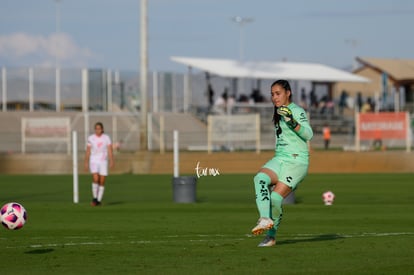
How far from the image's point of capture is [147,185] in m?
38.3

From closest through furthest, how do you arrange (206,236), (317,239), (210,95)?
(317,239) → (206,236) → (210,95)

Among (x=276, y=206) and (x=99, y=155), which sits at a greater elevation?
(x=99, y=155)

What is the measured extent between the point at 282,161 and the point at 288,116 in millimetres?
705

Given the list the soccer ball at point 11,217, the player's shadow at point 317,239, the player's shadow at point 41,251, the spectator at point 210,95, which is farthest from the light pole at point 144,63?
the soccer ball at point 11,217

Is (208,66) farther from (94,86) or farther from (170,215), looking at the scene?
(170,215)

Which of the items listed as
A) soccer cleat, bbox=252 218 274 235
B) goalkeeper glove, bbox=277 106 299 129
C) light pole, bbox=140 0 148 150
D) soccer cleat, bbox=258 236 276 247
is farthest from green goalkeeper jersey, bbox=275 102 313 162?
light pole, bbox=140 0 148 150

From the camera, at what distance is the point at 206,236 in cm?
1720

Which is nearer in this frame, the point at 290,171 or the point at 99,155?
the point at 290,171

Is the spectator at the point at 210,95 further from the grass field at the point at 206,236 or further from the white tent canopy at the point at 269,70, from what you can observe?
the grass field at the point at 206,236

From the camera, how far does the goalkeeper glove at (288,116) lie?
45.6 ft

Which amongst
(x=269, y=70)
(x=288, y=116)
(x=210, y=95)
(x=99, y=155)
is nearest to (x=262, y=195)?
(x=288, y=116)

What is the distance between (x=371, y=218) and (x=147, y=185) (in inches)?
696

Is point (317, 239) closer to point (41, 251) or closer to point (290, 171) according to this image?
point (290, 171)

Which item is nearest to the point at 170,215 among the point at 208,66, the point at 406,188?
the point at 406,188
